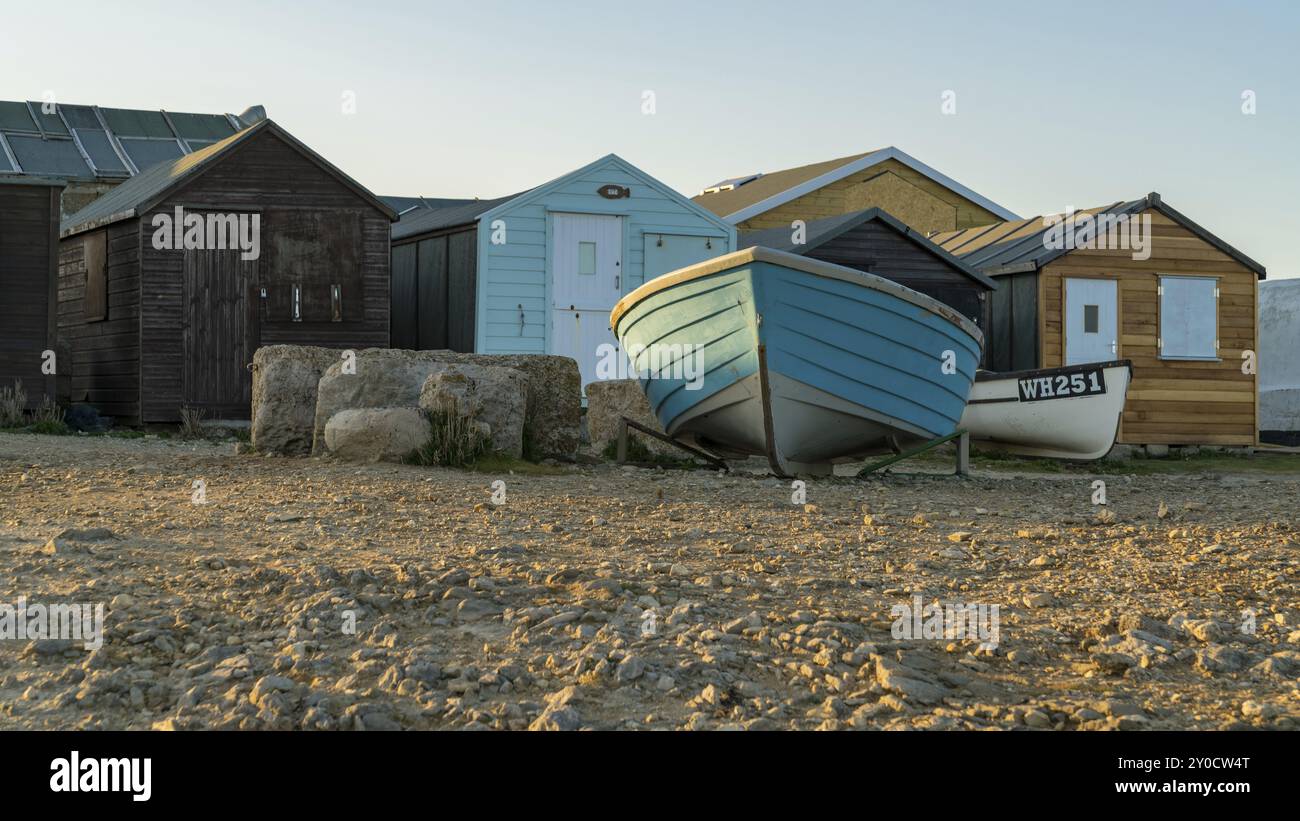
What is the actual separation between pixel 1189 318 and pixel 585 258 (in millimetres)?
9092

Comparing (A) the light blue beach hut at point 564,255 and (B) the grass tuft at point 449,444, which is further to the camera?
(A) the light blue beach hut at point 564,255

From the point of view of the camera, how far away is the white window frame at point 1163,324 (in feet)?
68.7

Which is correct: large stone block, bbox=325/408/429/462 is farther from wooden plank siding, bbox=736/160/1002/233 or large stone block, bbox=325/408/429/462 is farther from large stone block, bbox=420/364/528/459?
wooden plank siding, bbox=736/160/1002/233

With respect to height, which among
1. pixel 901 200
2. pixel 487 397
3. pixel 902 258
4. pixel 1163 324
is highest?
pixel 901 200

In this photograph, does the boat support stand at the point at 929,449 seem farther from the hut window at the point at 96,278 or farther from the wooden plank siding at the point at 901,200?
the wooden plank siding at the point at 901,200

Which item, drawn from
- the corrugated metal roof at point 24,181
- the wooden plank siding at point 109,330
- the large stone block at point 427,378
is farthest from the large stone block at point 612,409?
the corrugated metal roof at point 24,181

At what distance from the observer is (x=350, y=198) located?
1827cm

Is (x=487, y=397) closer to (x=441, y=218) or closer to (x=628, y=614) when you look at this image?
(x=628, y=614)

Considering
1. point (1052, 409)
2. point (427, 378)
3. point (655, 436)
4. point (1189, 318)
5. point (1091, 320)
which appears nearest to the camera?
point (427, 378)

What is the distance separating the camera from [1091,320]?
20.7m

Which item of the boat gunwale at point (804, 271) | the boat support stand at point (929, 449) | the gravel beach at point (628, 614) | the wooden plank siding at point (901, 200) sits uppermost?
the wooden plank siding at point (901, 200)

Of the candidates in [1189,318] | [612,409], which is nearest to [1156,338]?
[1189,318]

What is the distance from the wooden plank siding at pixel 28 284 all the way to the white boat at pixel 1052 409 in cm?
1170
